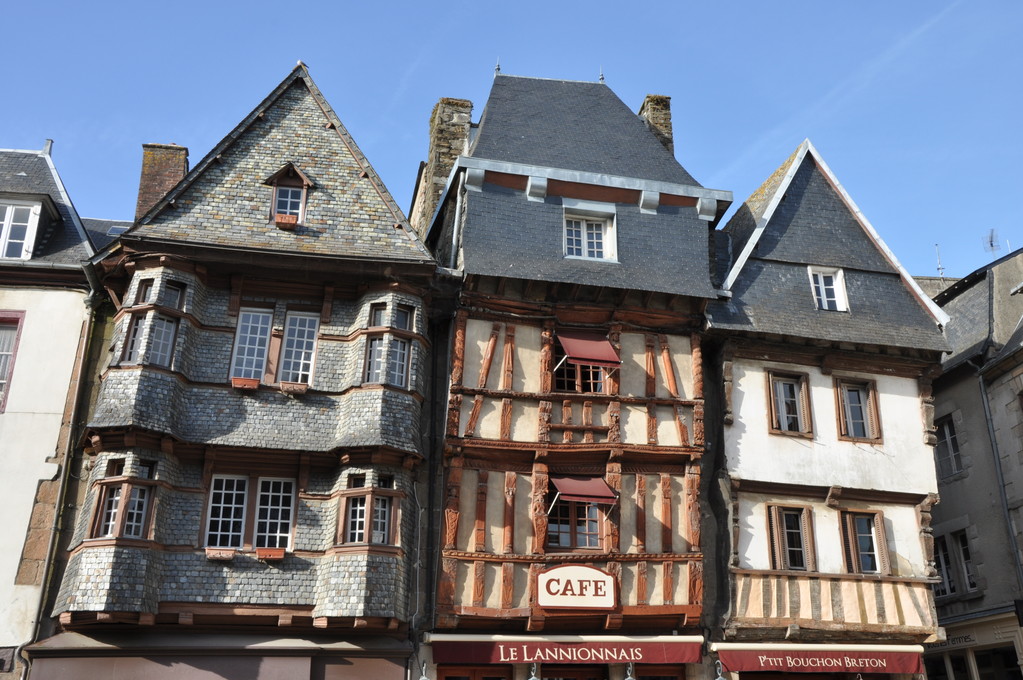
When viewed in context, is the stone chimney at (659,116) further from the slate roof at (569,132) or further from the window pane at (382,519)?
the window pane at (382,519)

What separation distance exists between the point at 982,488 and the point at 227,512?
14599mm

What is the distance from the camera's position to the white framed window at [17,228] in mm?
17156

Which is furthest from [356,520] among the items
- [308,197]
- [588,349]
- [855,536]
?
[855,536]

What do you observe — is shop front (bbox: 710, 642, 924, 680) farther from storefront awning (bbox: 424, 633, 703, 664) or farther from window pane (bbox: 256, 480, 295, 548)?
window pane (bbox: 256, 480, 295, 548)

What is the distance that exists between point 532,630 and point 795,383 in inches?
266

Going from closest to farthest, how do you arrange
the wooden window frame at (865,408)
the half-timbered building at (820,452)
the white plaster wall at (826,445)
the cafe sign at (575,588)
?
the cafe sign at (575,588), the half-timbered building at (820,452), the white plaster wall at (826,445), the wooden window frame at (865,408)

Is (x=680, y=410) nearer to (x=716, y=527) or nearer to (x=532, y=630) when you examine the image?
(x=716, y=527)

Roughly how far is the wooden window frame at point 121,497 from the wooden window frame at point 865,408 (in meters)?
11.6

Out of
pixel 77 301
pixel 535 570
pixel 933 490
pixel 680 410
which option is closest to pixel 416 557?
pixel 535 570

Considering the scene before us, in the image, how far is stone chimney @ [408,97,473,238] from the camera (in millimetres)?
20719

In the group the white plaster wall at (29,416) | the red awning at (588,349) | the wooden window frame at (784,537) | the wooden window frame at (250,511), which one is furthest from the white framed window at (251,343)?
the wooden window frame at (784,537)

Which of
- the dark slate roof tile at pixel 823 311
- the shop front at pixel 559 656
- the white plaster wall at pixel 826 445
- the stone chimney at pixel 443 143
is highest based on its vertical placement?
the stone chimney at pixel 443 143

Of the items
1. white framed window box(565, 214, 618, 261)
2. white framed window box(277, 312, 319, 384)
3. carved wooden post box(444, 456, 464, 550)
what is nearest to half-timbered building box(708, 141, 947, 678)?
white framed window box(565, 214, 618, 261)

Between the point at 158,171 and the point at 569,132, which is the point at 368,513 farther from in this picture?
the point at 569,132
